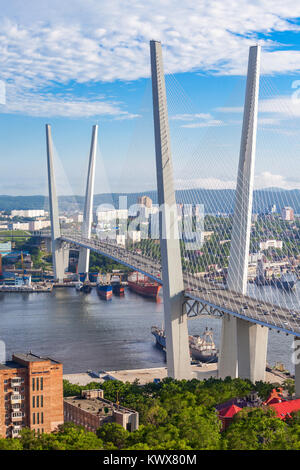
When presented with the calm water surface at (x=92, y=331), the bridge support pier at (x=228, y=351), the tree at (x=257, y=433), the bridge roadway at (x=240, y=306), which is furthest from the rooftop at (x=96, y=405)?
the calm water surface at (x=92, y=331)

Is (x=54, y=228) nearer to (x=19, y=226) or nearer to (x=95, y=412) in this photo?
(x=95, y=412)

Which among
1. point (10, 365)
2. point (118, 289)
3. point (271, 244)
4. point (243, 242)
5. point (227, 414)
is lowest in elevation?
point (227, 414)

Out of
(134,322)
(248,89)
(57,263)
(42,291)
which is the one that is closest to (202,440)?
(248,89)

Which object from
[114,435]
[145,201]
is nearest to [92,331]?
[114,435]

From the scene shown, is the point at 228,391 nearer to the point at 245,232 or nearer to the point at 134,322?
the point at 245,232

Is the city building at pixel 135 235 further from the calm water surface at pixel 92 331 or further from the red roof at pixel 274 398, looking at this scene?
the red roof at pixel 274 398
